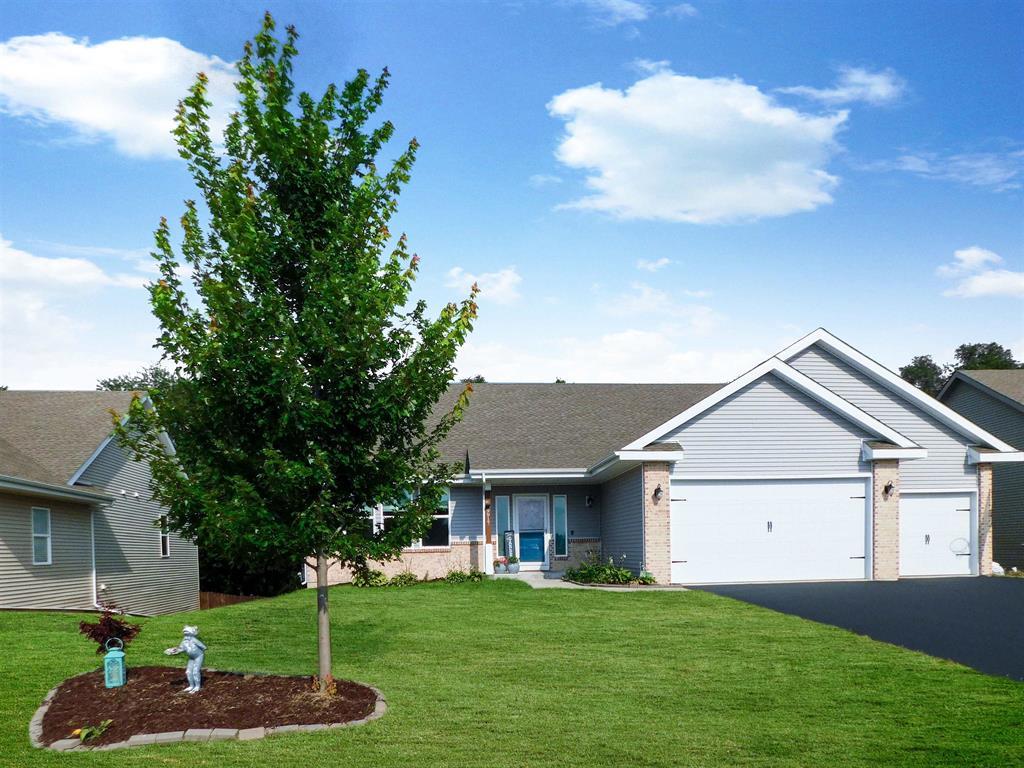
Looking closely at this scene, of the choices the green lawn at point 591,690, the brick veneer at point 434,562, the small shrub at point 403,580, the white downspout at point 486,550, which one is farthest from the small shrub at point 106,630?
the white downspout at point 486,550

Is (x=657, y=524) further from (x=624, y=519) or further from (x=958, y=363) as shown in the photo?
(x=958, y=363)

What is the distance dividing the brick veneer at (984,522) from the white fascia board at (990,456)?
0.26 m

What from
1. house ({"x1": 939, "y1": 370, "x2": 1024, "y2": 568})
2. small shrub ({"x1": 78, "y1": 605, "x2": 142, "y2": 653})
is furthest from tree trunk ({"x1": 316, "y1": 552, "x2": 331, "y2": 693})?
house ({"x1": 939, "y1": 370, "x2": 1024, "y2": 568})

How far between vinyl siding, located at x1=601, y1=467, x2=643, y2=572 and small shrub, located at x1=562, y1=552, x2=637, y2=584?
1.28 feet

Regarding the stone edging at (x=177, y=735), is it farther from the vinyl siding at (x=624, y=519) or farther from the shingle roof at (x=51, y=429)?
the vinyl siding at (x=624, y=519)

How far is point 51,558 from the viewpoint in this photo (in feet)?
68.0

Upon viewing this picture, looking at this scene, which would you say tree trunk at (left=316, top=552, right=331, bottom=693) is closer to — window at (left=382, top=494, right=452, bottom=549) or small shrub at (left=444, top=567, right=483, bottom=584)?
small shrub at (left=444, top=567, right=483, bottom=584)

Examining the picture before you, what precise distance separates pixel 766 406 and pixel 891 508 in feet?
12.5

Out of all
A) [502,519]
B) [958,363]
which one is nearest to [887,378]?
[502,519]

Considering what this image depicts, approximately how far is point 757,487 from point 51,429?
18.1 metres

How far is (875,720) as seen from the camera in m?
8.25

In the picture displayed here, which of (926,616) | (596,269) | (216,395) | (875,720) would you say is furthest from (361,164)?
(596,269)

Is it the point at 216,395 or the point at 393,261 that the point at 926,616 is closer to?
the point at 393,261

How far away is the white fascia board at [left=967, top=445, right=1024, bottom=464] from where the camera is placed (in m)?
22.4
